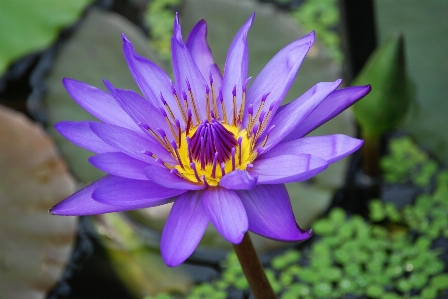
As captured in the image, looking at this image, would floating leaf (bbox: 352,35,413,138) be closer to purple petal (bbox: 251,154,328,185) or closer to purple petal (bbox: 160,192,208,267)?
purple petal (bbox: 251,154,328,185)

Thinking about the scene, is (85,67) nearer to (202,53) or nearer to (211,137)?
(202,53)

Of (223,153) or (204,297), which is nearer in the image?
(223,153)

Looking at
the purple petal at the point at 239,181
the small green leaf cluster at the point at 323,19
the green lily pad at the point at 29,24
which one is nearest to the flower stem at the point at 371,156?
the small green leaf cluster at the point at 323,19

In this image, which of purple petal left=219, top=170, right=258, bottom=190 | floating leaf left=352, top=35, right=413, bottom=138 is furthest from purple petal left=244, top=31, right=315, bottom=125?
floating leaf left=352, top=35, right=413, bottom=138

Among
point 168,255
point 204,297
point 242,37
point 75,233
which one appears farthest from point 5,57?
point 168,255

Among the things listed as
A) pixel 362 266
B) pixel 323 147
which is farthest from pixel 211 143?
pixel 362 266

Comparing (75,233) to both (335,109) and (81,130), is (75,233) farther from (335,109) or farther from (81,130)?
(335,109)
